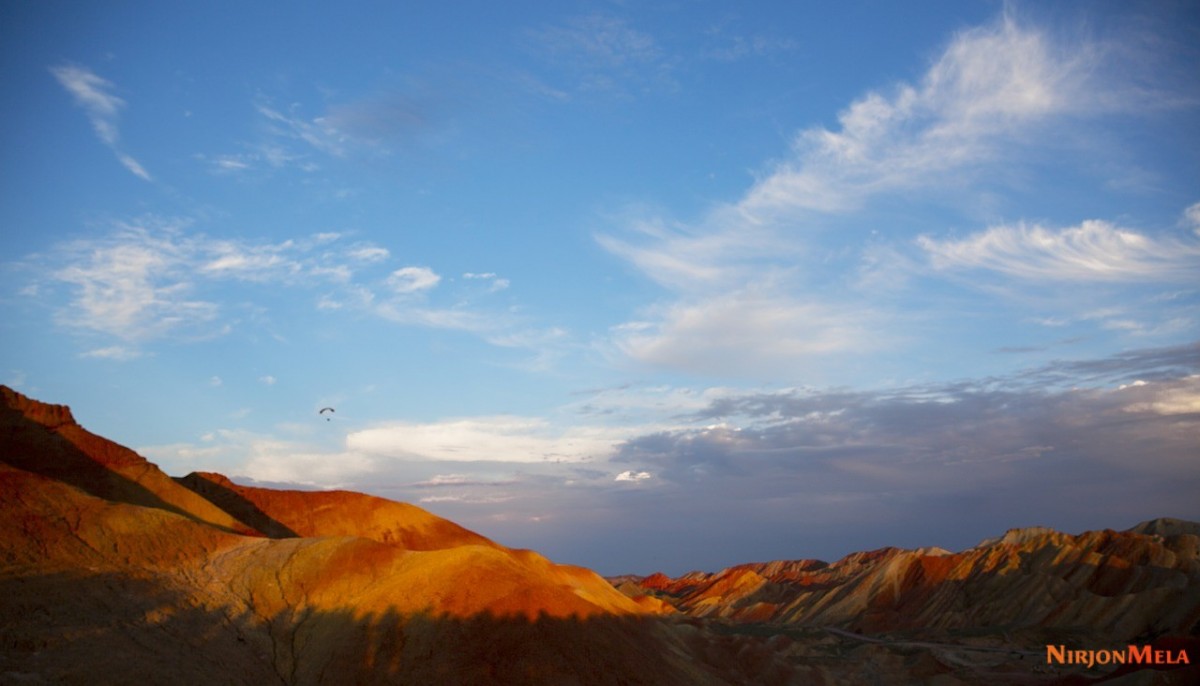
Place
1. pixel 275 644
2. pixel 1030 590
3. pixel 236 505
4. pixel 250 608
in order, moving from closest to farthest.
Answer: pixel 275 644 → pixel 250 608 → pixel 236 505 → pixel 1030 590

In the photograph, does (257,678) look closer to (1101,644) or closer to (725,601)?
(1101,644)

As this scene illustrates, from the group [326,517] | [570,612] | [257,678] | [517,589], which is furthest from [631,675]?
[326,517]

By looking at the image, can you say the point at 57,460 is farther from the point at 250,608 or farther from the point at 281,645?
the point at 281,645

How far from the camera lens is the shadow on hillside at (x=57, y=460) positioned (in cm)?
4997

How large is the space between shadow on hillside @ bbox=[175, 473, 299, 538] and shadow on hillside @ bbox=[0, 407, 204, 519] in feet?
51.8

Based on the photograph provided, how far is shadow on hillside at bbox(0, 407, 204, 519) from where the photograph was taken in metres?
50.0

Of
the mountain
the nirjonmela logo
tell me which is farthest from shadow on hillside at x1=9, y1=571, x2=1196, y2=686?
the mountain

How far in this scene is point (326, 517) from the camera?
7606 centimetres

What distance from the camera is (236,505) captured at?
71.4 metres

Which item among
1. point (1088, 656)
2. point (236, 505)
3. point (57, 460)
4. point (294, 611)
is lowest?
point (1088, 656)

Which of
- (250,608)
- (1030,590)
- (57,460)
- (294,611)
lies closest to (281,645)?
(294,611)

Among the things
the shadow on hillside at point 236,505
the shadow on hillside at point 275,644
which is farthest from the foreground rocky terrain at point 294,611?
the shadow on hillside at point 236,505

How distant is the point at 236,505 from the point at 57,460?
21.0m

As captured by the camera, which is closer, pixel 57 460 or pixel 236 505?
pixel 57 460
